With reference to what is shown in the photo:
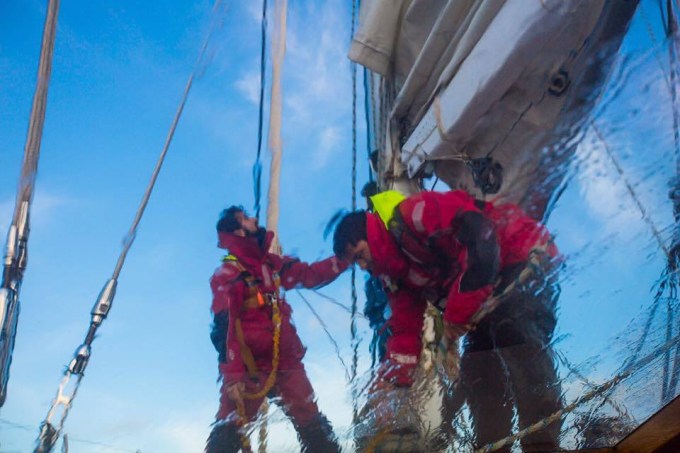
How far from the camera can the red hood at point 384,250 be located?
187 cm

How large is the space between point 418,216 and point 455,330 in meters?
0.36

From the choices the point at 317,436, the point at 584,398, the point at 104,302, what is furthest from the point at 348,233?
the point at 584,398

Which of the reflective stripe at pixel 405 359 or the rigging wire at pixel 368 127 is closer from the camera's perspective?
the reflective stripe at pixel 405 359

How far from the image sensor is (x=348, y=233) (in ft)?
6.18

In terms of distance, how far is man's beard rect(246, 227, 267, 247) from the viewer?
217 cm

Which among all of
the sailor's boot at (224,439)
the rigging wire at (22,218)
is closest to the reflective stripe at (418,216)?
the sailor's boot at (224,439)

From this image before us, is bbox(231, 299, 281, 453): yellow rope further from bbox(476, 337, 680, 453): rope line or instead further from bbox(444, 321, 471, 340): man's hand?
bbox(476, 337, 680, 453): rope line

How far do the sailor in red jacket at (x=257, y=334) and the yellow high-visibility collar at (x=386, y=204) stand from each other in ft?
0.69

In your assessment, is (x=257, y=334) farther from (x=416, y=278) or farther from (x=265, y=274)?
(x=416, y=278)

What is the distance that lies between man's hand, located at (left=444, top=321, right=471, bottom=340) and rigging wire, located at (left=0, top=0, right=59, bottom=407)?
116cm

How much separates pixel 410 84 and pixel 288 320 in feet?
4.70

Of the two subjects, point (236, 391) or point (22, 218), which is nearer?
point (22, 218)

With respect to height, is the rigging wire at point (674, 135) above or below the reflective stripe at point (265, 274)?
below

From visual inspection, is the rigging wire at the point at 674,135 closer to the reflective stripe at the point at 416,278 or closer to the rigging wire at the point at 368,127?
the reflective stripe at the point at 416,278
